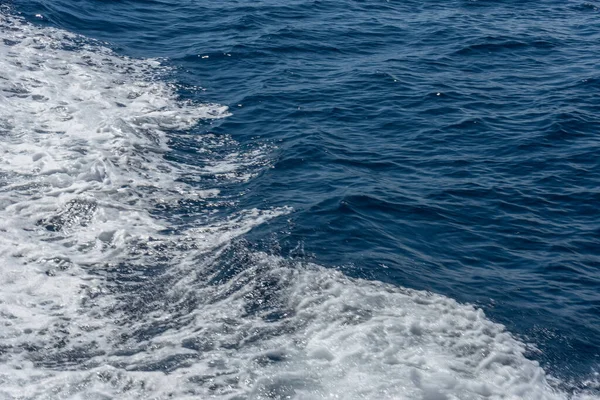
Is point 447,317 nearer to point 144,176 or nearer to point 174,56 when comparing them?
point 144,176

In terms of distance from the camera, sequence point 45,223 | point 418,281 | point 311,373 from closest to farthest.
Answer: point 311,373 < point 418,281 < point 45,223

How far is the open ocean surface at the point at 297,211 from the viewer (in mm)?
8117

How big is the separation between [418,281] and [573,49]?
454 inches

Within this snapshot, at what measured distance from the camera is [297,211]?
37.0 ft

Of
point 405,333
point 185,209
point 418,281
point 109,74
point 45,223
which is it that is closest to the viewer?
point 405,333

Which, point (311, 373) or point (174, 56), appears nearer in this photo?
point (311, 373)

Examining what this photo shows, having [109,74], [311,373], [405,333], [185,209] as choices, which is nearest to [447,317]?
[405,333]

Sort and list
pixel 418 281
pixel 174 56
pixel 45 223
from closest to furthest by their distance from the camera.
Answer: pixel 418 281 → pixel 45 223 → pixel 174 56

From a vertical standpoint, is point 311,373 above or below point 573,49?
below

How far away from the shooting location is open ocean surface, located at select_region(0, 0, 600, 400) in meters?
8.12

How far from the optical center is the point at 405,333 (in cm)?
855

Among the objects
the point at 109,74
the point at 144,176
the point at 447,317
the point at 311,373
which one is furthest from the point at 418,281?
the point at 109,74

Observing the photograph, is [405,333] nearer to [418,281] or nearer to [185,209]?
[418,281]

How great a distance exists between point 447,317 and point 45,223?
5896 millimetres
